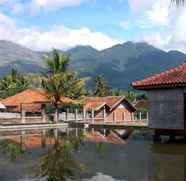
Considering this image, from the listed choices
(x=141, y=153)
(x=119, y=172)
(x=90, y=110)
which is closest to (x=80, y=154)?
(x=141, y=153)

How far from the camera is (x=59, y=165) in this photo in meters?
12.6

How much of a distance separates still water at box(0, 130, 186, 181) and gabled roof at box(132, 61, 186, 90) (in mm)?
2836

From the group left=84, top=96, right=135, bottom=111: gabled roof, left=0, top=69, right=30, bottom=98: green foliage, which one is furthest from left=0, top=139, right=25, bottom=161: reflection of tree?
left=0, top=69, right=30, bottom=98: green foliage

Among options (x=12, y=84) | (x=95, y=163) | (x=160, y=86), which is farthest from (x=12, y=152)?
(x=12, y=84)

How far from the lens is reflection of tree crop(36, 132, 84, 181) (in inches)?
426

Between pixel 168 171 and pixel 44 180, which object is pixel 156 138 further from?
pixel 44 180

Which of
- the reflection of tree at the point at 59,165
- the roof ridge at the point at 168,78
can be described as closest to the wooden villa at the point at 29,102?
the roof ridge at the point at 168,78

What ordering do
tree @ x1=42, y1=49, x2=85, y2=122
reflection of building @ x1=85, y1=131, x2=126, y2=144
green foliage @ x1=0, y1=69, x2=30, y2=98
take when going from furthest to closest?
1. green foliage @ x1=0, y1=69, x2=30, y2=98
2. tree @ x1=42, y1=49, x2=85, y2=122
3. reflection of building @ x1=85, y1=131, x2=126, y2=144

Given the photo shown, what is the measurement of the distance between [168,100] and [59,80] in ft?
77.6

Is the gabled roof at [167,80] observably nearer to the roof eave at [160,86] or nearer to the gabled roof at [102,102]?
the roof eave at [160,86]

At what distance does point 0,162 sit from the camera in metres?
13.8

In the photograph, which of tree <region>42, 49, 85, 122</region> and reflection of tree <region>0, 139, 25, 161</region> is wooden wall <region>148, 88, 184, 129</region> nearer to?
reflection of tree <region>0, 139, 25, 161</region>

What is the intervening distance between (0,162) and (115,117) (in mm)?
36874

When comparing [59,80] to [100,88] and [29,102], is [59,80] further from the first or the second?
[100,88]
